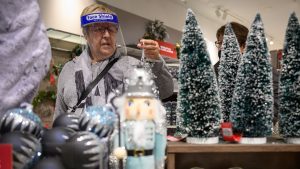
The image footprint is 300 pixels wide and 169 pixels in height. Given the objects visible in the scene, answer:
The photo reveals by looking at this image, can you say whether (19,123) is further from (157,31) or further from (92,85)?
(157,31)

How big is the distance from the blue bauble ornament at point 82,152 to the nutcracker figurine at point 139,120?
88mm

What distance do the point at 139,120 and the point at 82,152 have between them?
0.48 ft

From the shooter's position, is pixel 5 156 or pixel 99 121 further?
pixel 99 121

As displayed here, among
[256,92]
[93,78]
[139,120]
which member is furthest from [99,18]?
[139,120]

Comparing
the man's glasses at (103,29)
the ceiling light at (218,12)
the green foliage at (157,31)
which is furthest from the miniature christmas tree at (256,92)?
the ceiling light at (218,12)

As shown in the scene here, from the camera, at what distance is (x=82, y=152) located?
0.70m

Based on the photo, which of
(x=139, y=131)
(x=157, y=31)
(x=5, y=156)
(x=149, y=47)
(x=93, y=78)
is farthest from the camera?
(x=157, y=31)

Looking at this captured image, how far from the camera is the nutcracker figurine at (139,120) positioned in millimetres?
784

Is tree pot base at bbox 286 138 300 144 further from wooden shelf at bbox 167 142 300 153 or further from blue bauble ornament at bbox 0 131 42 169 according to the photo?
blue bauble ornament at bbox 0 131 42 169

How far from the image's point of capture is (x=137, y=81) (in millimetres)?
801

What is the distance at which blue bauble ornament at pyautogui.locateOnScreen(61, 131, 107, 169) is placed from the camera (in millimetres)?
707

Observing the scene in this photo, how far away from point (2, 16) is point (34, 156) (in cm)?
36

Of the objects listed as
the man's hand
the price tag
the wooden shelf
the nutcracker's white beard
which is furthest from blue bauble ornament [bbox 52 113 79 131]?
the man's hand

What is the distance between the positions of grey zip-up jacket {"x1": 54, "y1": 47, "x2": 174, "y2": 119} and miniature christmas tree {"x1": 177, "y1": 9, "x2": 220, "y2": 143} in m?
0.46
